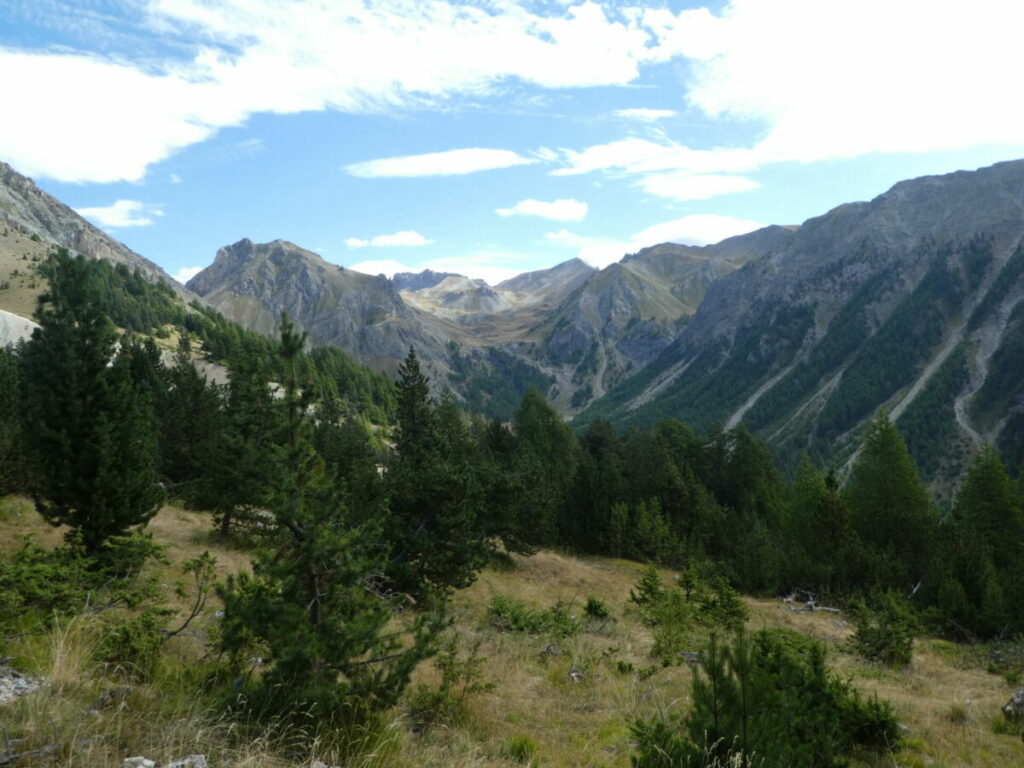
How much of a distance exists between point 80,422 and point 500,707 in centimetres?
1469

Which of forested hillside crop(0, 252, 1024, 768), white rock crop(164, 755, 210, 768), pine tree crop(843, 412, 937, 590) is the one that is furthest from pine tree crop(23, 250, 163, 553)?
pine tree crop(843, 412, 937, 590)

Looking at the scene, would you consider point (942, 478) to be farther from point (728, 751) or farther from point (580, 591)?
point (728, 751)

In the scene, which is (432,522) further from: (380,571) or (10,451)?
(10,451)

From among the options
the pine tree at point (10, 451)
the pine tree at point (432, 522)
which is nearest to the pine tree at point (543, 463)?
the pine tree at point (432, 522)

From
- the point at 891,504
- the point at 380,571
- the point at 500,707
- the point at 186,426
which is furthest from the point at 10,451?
the point at 891,504

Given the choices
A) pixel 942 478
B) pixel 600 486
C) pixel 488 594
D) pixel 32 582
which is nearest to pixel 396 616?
pixel 488 594

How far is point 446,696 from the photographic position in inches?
345

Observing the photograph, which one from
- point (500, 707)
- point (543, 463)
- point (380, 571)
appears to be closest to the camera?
point (500, 707)

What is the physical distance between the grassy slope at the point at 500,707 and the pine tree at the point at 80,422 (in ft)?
10.2

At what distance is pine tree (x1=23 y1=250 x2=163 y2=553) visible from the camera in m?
16.2

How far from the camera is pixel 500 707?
33.2 feet

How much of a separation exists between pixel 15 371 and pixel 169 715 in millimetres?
48072

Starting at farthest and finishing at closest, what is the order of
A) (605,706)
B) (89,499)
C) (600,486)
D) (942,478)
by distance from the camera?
1. (942,478)
2. (600,486)
3. (89,499)
4. (605,706)

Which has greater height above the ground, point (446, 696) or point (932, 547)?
point (446, 696)
